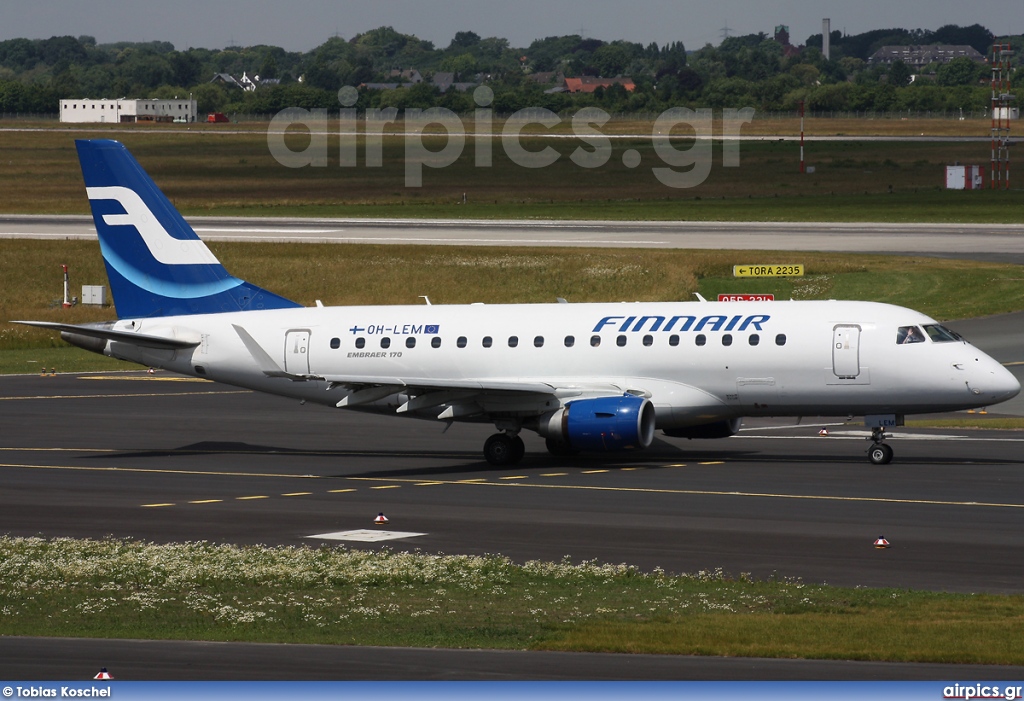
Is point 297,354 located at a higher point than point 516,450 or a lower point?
higher

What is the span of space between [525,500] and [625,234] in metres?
69.2

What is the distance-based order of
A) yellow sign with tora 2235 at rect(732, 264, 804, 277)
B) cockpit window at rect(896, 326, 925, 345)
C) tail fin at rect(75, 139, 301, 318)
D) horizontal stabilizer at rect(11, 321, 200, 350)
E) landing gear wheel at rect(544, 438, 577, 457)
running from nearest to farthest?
cockpit window at rect(896, 326, 925, 345) → landing gear wheel at rect(544, 438, 577, 457) → horizontal stabilizer at rect(11, 321, 200, 350) → tail fin at rect(75, 139, 301, 318) → yellow sign with tora 2235 at rect(732, 264, 804, 277)

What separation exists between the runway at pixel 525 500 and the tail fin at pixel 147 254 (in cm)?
446

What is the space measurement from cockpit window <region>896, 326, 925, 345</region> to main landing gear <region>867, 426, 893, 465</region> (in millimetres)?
2518

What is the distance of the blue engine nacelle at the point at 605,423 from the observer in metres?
37.6

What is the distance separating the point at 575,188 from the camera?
151m

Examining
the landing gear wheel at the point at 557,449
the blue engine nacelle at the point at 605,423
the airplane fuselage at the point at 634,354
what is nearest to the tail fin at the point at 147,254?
the airplane fuselage at the point at 634,354

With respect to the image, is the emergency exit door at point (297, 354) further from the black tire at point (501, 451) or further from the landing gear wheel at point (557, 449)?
the landing gear wheel at point (557, 449)

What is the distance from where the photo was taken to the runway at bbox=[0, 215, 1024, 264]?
92188 millimetres

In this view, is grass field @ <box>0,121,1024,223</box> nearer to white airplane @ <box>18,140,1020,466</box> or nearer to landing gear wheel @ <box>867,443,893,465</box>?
white airplane @ <box>18,140,1020,466</box>

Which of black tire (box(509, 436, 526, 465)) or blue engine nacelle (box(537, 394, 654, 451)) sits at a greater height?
blue engine nacelle (box(537, 394, 654, 451))

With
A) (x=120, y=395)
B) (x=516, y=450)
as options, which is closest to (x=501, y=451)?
(x=516, y=450)

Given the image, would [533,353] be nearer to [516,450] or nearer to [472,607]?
[516,450]

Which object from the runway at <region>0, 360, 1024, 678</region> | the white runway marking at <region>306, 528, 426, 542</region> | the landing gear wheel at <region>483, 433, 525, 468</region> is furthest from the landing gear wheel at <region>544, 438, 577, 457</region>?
the white runway marking at <region>306, 528, 426, 542</region>
